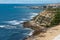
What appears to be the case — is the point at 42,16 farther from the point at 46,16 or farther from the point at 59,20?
the point at 59,20

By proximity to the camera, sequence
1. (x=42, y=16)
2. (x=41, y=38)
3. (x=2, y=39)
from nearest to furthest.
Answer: (x=41, y=38)
(x=2, y=39)
(x=42, y=16)

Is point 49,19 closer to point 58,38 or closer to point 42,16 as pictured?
point 42,16

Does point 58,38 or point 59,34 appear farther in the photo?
point 59,34

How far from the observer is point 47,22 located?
48625mm

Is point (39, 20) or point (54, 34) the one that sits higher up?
point (54, 34)

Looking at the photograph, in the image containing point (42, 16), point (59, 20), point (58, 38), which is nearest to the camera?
point (58, 38)

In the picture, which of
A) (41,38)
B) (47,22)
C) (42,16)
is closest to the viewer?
(41,38)

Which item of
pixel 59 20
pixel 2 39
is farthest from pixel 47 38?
pixel 59 20

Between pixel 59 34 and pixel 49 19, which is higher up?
pixel 59 34

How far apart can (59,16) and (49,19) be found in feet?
14.6

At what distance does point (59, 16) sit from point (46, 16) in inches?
249

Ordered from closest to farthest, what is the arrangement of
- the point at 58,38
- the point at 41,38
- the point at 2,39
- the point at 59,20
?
1. the point at 58,38
2. the point at 41,38
3. the point at 2,39
4. the point at 59,20

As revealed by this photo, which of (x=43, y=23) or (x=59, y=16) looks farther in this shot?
(x=43, y=23)

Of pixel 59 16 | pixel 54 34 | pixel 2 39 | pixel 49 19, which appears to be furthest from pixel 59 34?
pixel 49 19
